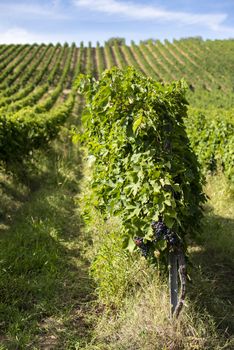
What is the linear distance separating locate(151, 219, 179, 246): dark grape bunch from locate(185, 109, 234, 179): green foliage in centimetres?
566

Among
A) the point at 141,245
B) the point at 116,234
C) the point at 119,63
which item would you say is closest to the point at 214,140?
the point at 116,234

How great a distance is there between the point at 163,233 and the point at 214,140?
6733mm

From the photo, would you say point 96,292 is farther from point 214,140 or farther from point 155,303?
point 214,140

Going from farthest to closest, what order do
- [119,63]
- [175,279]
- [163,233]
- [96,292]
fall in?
[119,63] → [96,292] → [175,279] → [163,233]

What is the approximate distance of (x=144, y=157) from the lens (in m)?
3.76

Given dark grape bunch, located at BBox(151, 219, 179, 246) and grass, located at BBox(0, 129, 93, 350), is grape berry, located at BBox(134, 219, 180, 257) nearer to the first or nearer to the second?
dark grape bunch, located at BBox(151, 219, 179, 246)

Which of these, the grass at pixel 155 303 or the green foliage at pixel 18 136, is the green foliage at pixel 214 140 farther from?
the green foliage at pixel 18 136

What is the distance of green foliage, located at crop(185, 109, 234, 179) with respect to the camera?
9.09 metres

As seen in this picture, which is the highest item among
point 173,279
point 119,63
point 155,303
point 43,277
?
point 119,63

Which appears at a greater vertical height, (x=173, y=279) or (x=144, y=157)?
(x=144, y=157)

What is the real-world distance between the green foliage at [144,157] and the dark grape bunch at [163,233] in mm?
62

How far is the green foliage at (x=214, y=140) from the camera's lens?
9085mm

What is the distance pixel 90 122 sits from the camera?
17.3 ft

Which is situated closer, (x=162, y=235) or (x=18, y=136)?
(x=162, y=235)
